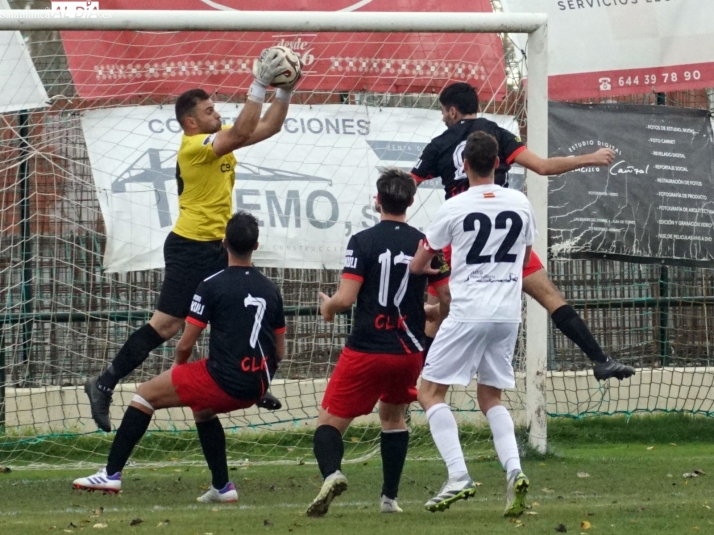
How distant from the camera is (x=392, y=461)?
5.93 metres

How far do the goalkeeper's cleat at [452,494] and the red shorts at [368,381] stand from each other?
63 cm

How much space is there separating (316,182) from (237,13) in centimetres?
147

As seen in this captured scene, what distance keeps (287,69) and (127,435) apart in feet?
7.63

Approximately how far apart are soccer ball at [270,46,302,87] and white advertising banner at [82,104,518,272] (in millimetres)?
2055

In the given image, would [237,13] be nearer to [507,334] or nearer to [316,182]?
[316,182]

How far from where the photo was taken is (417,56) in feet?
29.1

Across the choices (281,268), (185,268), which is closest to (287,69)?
(185,268)

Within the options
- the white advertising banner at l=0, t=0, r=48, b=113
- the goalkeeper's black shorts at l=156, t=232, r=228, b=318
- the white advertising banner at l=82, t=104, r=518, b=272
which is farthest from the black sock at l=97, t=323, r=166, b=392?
the white advertising banner at l=0, t=0, r=48, b=113

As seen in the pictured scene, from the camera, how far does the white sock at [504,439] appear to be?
5.54 meters

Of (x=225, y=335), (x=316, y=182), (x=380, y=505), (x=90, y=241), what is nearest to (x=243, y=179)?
(x=316, y=182)

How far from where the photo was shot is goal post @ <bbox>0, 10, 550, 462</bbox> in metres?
7.63

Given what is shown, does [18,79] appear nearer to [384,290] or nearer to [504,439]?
[384,290]

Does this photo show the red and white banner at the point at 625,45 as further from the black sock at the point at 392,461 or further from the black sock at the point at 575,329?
the black sock at the point at 392,461

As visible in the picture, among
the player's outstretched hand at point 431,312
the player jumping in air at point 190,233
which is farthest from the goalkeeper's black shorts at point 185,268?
the player's outstretched hand at point 431,312
